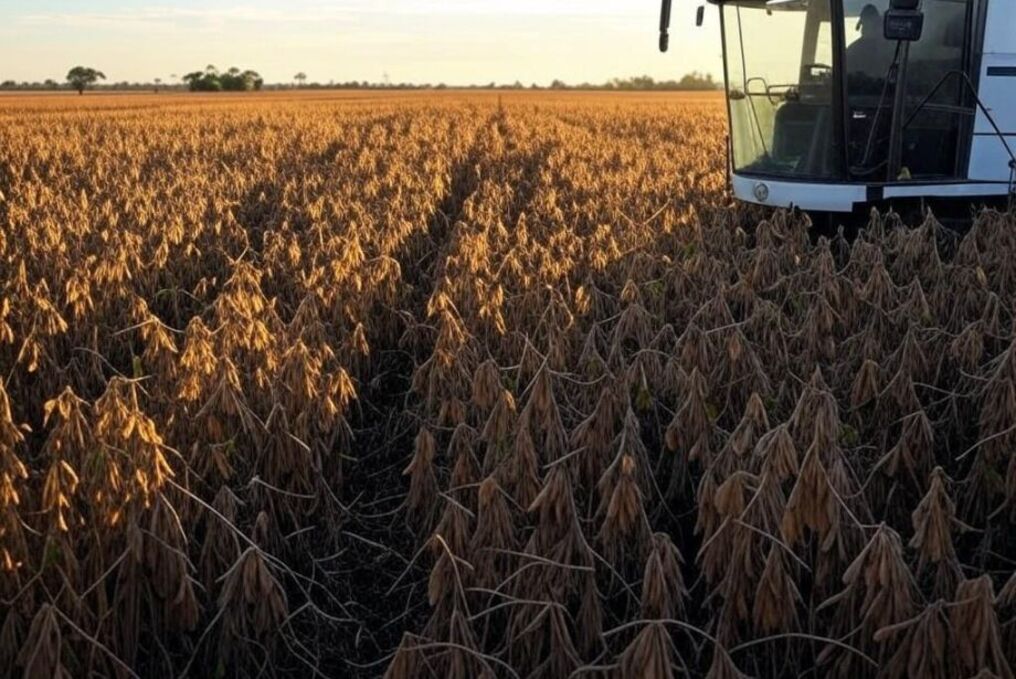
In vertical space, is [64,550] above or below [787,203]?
below

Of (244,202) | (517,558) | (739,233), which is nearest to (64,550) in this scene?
(517,558)

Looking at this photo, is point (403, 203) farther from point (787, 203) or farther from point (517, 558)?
point (517, 558)

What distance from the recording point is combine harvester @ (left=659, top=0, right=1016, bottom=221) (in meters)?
8.07

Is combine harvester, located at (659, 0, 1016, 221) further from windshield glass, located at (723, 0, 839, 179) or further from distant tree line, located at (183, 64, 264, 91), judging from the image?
distant tree line, located at (183, 64, 264, 91)

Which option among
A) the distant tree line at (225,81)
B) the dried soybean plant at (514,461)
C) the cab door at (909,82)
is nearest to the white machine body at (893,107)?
the cab door at (909,82)

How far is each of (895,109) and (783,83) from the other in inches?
44.8

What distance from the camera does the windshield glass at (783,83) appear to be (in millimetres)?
8328

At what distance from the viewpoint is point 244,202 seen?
38.2 ft

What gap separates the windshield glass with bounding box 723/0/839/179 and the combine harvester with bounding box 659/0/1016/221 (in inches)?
0.5

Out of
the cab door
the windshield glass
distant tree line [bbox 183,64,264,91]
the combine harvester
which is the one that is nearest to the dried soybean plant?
the combine harvester

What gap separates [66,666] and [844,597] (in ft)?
7.09

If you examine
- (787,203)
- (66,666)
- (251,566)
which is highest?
(787,203)

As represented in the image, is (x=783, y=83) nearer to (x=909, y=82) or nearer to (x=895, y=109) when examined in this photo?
(x=909, y=82)

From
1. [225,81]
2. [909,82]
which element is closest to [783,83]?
[909,82]
